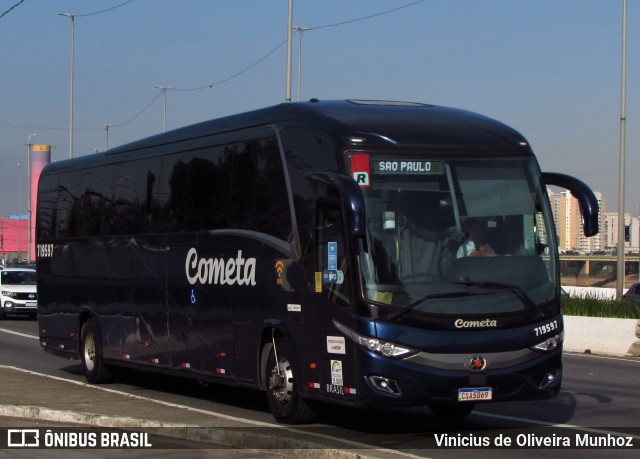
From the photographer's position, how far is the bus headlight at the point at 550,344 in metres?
10.5

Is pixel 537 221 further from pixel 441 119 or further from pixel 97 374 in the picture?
Result: pixel 97 374

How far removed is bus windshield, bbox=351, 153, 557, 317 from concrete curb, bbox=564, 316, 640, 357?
1237cm

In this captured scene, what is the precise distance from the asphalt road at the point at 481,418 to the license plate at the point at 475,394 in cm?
49

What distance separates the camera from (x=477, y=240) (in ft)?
34.3

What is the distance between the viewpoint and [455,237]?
10.4m

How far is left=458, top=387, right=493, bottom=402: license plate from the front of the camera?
10.1 metres

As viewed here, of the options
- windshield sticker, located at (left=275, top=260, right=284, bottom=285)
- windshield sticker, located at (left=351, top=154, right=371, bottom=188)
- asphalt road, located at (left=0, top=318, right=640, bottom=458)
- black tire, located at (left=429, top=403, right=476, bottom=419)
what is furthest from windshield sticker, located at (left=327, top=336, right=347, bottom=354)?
black tire, located at (left=429, top=403, right=476, bottom=419)

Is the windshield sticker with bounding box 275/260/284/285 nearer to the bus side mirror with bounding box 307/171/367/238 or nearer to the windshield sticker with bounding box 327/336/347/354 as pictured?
the windshield sticker with bounding box 327/336/347/354

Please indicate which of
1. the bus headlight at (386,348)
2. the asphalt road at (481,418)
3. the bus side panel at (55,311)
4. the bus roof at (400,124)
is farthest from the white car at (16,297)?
the bus headlight at (386,348)

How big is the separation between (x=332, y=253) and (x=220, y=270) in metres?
2.78

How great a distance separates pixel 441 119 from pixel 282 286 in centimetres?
249

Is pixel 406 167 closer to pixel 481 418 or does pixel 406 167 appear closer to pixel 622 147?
pixel 481 418

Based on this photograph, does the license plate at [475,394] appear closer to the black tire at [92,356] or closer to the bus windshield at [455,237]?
the bus windshield at [455,237]

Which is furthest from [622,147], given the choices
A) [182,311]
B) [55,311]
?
[182,311]
